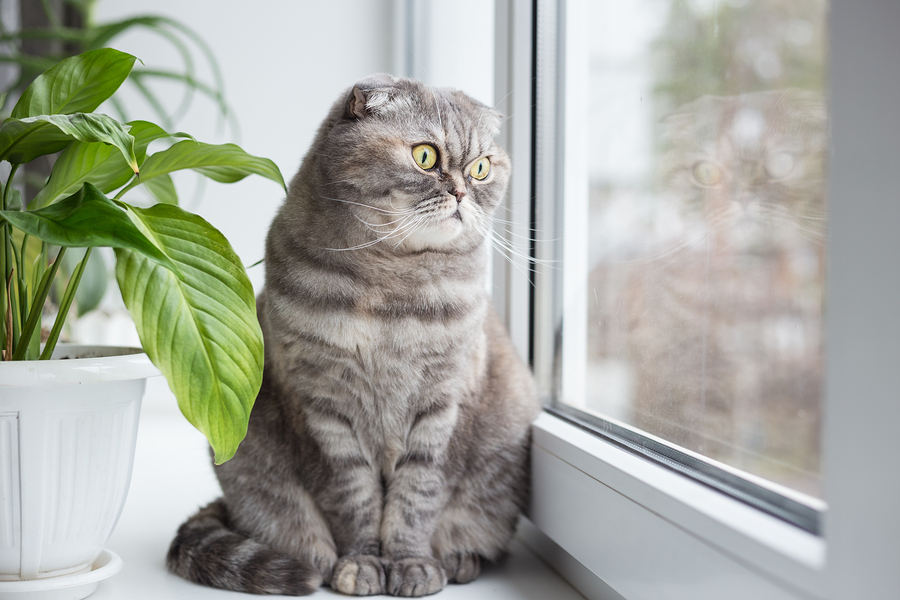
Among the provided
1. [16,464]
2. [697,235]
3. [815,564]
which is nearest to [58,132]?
[16,464]

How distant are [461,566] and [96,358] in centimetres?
58

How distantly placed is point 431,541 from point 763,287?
0.63 metres

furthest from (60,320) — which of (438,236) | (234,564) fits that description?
(438,236)

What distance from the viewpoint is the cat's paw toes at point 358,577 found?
33.5 inches

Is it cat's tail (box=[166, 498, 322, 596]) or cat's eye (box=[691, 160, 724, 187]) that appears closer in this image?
cat's eye (box=[691, 160, 724, 187])

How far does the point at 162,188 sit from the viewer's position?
38.8 inches

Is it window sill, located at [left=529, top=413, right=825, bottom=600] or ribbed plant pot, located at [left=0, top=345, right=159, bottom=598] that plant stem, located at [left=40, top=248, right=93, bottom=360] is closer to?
ribbed plant pot, located at [left=0, top=345, right=159, bottom=598]

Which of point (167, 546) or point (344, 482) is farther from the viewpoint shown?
point (167, 546)

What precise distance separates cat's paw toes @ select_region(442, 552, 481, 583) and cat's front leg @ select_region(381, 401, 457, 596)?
1.1 inches

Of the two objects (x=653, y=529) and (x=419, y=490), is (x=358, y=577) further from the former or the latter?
(x=653, y=529)

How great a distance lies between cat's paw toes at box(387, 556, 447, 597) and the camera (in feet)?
2.80

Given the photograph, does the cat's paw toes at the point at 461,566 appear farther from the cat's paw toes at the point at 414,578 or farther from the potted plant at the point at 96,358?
the potted plant at the point at 96,358

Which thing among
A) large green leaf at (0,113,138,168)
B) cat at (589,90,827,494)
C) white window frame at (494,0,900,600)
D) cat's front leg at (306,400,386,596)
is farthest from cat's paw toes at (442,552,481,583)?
large green leaf at (0,113,138,168)

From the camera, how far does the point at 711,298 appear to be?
703 millimetres
